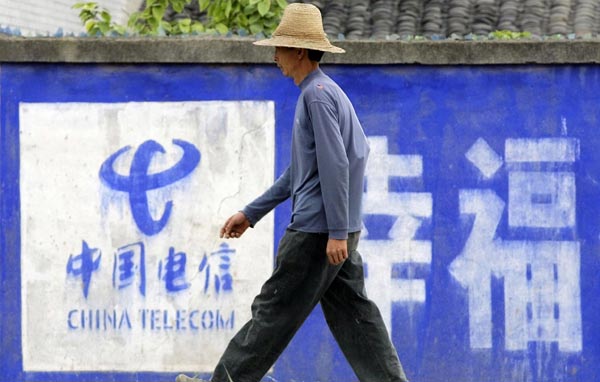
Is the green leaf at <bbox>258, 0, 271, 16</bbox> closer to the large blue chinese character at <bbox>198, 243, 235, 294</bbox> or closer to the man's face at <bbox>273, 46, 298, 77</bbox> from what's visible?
the large blue chinese character at <bbox>198, 243, 235, 294</bbox>

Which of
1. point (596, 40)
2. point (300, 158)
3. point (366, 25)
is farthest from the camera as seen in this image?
point (366, 25)

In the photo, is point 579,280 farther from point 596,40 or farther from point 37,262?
point 37,262

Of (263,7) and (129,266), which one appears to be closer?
(129,266)

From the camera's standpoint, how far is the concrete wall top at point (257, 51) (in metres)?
7.24

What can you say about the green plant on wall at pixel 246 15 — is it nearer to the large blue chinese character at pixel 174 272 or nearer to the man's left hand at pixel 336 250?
the large blue chinese character at pixel 174 272

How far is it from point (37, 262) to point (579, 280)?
9.69ft

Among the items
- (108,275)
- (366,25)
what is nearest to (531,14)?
(366,25)

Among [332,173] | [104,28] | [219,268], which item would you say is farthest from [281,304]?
[104,28]

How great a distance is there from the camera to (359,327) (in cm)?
609

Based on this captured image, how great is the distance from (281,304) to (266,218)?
1.39m

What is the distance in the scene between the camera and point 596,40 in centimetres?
725

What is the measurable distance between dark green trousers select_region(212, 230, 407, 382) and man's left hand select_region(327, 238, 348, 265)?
0.50 feet

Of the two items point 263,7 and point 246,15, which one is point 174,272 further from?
point 246,15

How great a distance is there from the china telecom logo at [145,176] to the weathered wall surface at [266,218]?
0.04 feet
